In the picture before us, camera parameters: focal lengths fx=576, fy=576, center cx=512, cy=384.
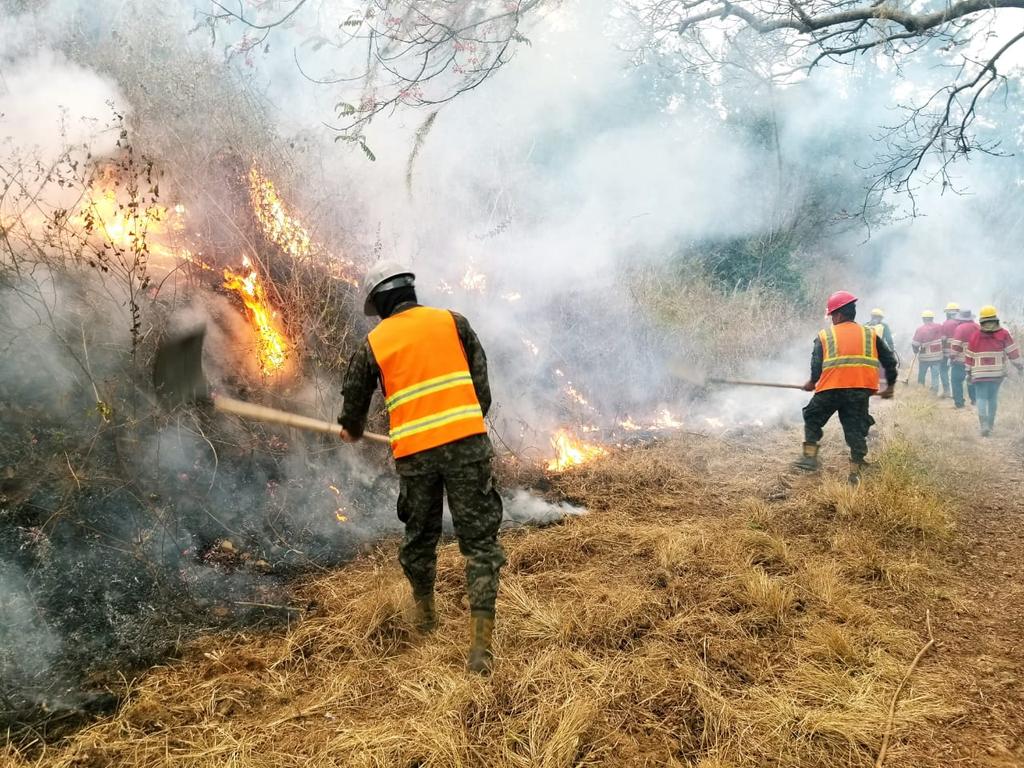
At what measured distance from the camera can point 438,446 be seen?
3031 millimetres

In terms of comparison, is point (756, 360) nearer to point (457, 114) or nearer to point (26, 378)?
point (457, 114)

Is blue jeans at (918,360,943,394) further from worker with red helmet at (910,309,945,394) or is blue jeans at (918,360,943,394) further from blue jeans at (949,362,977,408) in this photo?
blue jeans at (949,362,977,408)

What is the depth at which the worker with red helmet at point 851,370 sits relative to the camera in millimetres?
5922

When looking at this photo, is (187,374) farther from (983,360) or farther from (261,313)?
(983,360)

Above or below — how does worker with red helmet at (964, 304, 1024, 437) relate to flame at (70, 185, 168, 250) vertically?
below

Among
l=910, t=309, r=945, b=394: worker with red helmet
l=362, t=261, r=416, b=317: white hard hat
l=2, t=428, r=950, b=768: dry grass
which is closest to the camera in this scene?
l=2, t=428, r=950, b=768: dry grass

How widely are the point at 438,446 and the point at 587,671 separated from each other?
4.52 ft

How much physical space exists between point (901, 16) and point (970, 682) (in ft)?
17.3

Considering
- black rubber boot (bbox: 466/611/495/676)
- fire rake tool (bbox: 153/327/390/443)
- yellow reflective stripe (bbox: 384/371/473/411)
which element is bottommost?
black rubber boot (bbox: 466/611/495/676)

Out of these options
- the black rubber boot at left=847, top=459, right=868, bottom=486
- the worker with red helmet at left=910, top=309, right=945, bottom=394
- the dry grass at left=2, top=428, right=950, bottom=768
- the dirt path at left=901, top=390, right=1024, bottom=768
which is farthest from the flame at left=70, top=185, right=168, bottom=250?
the worker with red helmet at left=910, top=309, right=945, bottom=394

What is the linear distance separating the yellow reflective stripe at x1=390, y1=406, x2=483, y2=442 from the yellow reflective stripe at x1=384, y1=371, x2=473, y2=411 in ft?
0.40

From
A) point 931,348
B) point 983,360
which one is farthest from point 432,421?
point 931,348

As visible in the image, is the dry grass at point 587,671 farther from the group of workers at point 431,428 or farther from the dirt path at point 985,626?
the group of workers at point 431,428

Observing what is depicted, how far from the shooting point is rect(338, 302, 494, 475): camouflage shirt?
3061mm
